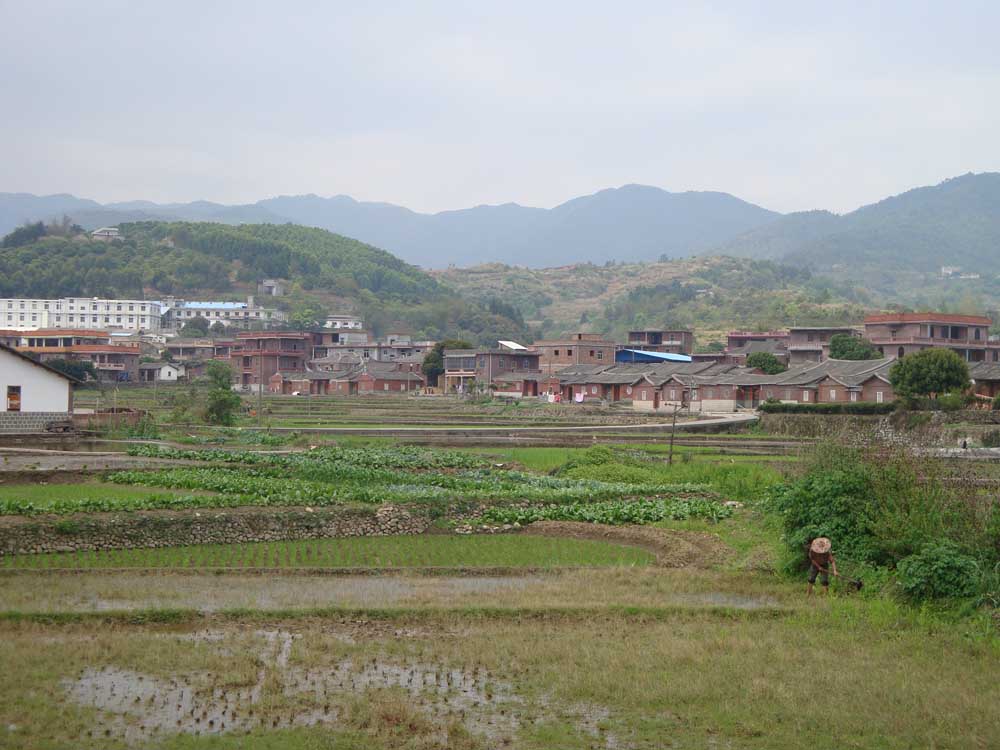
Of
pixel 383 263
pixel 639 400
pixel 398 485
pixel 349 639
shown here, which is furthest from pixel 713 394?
pixel 383 263

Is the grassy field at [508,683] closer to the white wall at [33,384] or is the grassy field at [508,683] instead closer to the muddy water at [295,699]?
the muddy water at [295,699]

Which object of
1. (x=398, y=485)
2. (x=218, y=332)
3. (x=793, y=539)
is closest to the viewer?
(x=793, y=539)

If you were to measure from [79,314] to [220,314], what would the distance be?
1706cm

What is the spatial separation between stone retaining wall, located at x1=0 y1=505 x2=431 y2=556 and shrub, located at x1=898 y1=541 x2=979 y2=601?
11129mm

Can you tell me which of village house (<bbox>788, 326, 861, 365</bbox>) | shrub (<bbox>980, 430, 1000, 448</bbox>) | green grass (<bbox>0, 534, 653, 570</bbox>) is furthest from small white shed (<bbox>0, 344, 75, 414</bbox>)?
village house (<bbox>788, 326, 861, 365</bbox>)

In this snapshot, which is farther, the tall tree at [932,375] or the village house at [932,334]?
the village house at [932,334]

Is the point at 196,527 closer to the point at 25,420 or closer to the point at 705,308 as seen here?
the point at 25,420

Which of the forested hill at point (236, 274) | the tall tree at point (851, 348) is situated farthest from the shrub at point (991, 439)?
the forested hill at point (236, 274)

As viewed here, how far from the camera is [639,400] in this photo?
75.1 m

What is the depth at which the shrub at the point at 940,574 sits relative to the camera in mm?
13875

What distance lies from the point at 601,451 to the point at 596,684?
23.3 metres

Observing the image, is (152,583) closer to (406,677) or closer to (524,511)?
(406,677)

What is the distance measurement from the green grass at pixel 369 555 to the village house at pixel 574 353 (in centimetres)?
6749

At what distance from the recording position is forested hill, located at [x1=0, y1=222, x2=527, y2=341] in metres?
136
